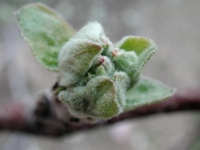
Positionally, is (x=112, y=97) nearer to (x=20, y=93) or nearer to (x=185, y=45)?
(x=20, y=93)

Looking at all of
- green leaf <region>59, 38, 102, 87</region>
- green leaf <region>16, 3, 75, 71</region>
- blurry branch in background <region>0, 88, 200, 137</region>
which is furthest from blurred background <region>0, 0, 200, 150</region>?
green leaf <region>59, 38, 102, 87</region>

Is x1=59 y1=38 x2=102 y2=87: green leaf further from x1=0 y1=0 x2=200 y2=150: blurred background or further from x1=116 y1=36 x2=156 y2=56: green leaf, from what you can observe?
x1=0 y1=0 x2=200 y2=150: blurred background

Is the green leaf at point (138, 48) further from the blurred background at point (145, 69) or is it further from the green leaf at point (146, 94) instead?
the blurred background at point (145, 69)

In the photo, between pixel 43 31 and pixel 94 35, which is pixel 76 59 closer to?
pixel 94 35

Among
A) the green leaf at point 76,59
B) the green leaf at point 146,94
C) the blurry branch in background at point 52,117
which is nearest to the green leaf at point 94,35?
the green leaf at point 76,59

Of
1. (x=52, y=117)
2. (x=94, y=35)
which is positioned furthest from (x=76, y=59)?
(x=52, y=117)

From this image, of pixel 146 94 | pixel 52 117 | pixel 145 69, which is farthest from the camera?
pixel 145 69
